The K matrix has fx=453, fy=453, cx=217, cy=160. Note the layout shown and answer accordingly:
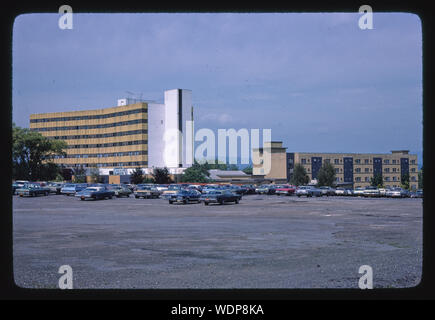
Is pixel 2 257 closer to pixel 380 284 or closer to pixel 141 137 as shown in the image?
pixel 380 284

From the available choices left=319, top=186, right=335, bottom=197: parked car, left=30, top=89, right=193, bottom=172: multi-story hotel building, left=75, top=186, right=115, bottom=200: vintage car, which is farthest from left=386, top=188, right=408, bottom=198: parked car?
left=30, top=89, right=193, bottom=172: multi-story hotel building

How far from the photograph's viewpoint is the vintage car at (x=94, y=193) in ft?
121

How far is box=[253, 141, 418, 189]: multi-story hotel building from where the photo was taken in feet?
340

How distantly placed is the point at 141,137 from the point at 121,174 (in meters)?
8.42

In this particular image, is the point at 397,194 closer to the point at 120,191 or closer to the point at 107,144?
the point at 120,191

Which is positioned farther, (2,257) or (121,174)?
(121,174)

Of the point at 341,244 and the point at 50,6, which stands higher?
the point at 50,6

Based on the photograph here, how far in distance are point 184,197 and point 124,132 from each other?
197ft

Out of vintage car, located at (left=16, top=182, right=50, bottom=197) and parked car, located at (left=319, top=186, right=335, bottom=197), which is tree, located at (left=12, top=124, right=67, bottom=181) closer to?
vintage car, located at (left=16, top=182, right=50, bottom=197)

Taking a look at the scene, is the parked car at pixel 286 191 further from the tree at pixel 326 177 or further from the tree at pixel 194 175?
the tree at pixel 326 177

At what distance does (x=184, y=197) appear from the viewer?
33281 millimetres

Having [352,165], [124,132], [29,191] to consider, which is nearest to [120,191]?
[29,191]

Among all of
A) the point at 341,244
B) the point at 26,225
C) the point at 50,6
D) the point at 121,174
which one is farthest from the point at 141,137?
the point at 50,6

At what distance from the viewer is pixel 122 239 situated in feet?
42.1
